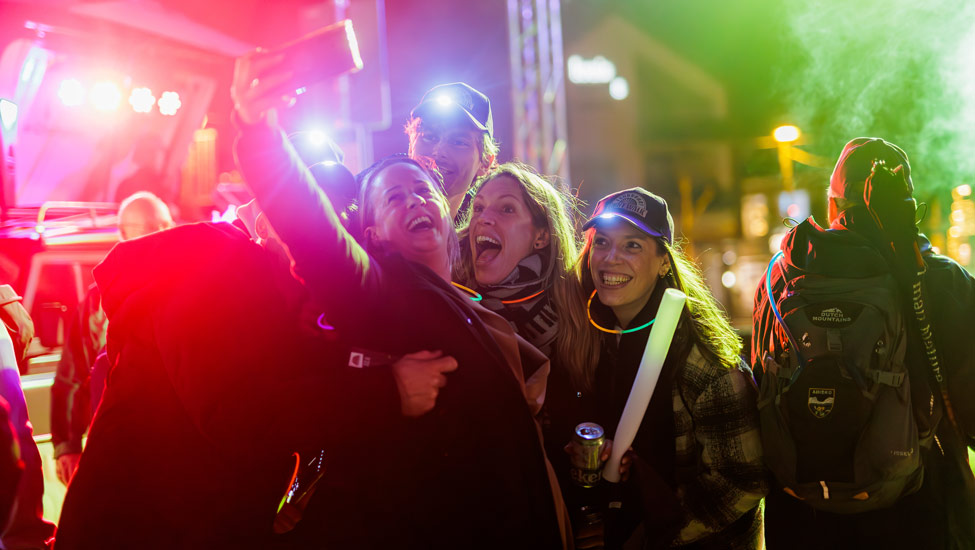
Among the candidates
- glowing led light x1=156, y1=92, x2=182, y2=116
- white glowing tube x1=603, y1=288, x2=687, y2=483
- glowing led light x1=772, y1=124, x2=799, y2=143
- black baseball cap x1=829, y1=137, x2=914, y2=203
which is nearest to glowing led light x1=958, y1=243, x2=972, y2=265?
black baseball cap x1=829, y1=137, x2=914, y2=203

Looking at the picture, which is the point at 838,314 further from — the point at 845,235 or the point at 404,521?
the point at 404,521

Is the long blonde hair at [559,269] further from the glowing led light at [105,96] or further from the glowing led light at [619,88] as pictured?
the glowing led light at [619,88]

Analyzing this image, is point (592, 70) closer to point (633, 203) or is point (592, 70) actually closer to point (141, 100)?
point (141, 100)

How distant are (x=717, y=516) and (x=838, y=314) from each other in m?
0.73

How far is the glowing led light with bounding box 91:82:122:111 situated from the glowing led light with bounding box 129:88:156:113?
113 millimetres

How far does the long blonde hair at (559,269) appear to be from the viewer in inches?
78.4

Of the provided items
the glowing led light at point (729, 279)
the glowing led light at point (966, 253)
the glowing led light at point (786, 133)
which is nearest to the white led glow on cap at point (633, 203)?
the glowing led light at point (966, 253)

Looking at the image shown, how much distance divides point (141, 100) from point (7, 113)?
4.56 metres

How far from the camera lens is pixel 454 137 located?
2.38 metres

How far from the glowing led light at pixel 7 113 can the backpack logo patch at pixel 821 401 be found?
2489 millimetres

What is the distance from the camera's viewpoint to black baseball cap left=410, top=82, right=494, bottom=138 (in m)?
2.41

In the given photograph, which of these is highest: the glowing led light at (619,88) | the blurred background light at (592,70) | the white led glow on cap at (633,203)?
the blurred background light at (592,70)

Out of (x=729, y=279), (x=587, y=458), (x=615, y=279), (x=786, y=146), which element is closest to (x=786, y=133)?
(x=786, y=146)

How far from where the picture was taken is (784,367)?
188cm
